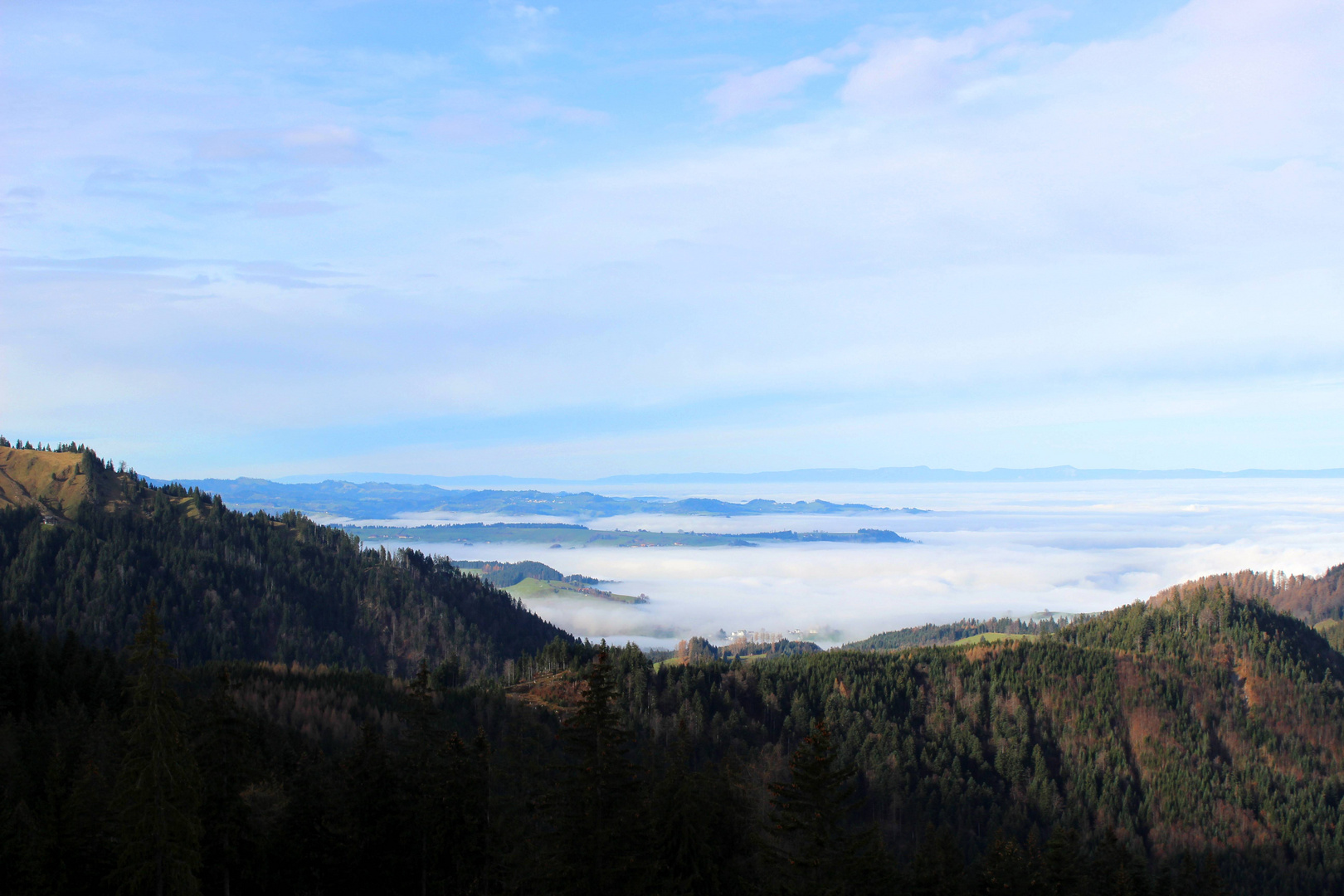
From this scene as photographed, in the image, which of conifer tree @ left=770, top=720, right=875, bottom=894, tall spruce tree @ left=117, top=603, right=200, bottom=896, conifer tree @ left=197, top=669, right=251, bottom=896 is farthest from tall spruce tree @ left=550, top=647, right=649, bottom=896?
conifer tree @ left=197, top=669, right=251, bottom=896

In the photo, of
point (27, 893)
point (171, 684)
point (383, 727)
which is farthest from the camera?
point (383, 727)

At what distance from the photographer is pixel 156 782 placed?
38062 mm

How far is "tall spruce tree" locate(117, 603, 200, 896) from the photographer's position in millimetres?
37156

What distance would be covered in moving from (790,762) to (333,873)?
1383 inches

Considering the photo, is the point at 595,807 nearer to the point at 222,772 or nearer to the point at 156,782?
the point at 156,782

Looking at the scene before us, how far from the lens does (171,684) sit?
38.5 m

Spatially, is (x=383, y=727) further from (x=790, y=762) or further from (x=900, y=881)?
(x=790, y=762)

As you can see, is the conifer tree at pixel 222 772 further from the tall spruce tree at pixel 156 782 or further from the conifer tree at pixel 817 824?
the conifer tree at pixel 817 824

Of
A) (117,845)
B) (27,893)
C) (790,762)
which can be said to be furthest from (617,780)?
(27,893)

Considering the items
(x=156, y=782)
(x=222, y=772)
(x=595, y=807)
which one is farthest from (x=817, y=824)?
(x=222, y=772)

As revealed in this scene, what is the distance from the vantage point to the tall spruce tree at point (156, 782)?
122 feet

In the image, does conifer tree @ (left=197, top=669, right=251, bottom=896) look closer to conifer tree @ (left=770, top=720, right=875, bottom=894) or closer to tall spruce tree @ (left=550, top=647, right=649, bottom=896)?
tall spruce tree @ (left=550, top=647, right=649, bottom=896)

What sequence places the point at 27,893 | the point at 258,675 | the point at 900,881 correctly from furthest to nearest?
the point at 258,675 < the point at 900,881 < the point at 27,893

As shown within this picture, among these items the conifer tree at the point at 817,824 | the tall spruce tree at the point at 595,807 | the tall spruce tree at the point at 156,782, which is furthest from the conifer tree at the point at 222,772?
the conifer tree at the point at 817,824
